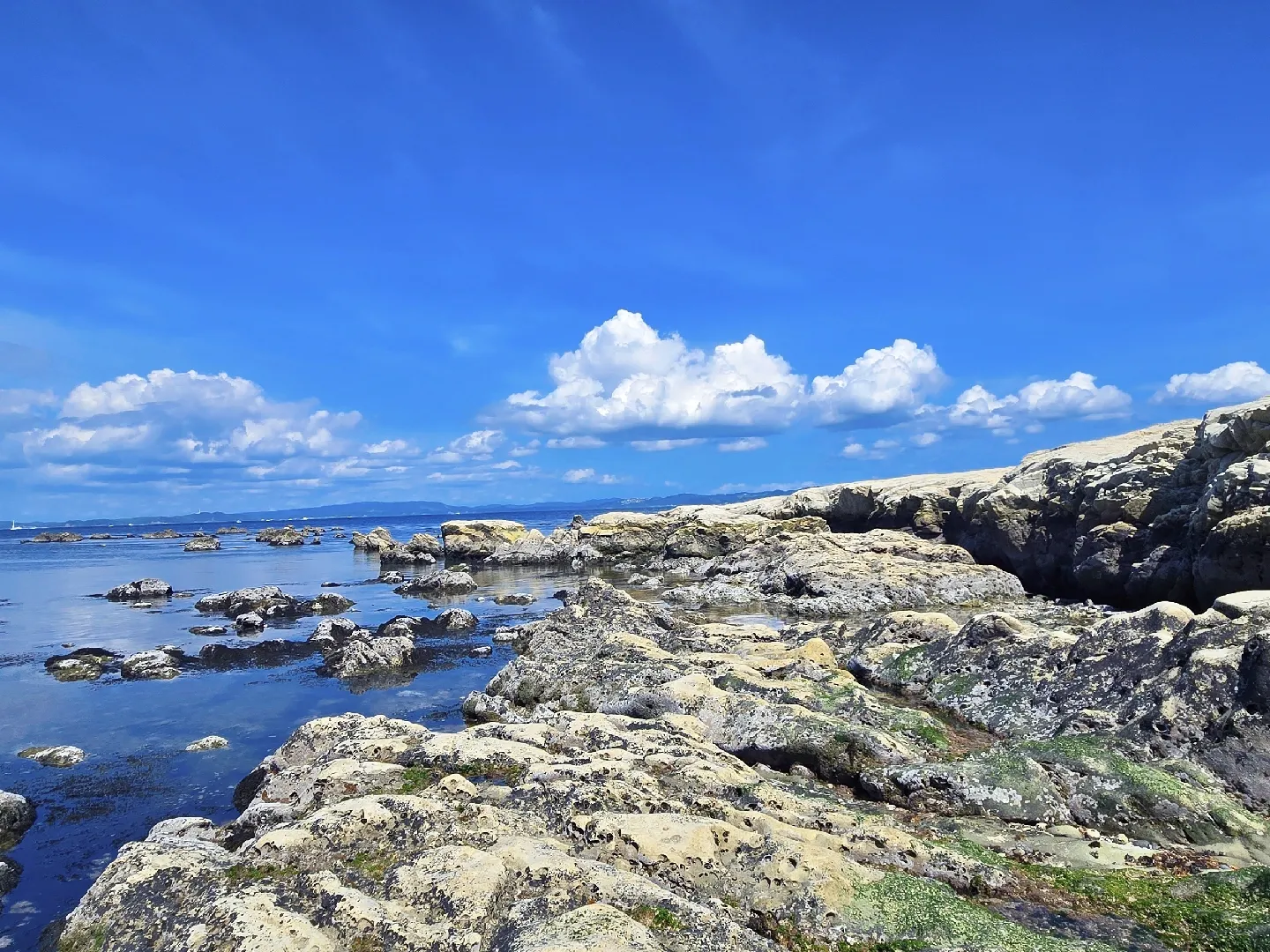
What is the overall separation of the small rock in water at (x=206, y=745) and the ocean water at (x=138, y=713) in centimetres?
21

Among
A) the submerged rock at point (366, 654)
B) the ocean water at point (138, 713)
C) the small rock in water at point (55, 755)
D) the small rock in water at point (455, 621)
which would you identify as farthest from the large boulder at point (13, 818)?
the small rock in water at point (455, 621)

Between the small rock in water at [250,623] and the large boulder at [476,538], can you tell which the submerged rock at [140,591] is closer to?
the small rock in water at [250,623]

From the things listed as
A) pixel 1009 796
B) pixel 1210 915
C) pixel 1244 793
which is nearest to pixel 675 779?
pixel 1009 796

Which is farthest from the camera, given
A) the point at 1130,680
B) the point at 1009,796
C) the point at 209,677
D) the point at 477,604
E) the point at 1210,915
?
the point at 477,604

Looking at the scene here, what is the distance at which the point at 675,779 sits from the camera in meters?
11.9

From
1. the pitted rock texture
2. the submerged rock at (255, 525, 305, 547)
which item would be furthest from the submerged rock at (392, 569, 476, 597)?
the submerged rock at (255, 525, 305, 547)

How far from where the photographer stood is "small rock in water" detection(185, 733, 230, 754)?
1886 centimetres

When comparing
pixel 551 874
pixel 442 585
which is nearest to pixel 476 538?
pixel 442 585

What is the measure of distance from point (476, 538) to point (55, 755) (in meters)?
63.8

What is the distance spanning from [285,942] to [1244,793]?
1516 centimetres

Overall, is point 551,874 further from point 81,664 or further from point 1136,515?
point 1136,515

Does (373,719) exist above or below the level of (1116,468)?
below

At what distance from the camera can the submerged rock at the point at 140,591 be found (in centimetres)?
4916

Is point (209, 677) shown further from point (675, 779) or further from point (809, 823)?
point (809, 823)
